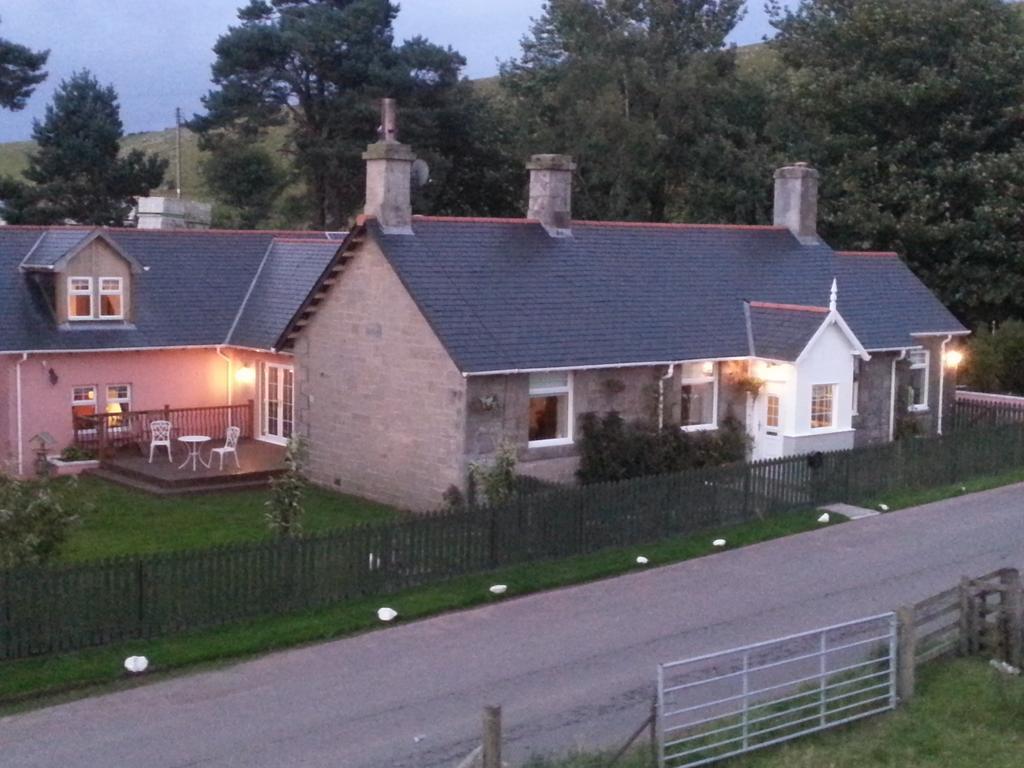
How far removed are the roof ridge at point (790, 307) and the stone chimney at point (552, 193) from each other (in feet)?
15.1

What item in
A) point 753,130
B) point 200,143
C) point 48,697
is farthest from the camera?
point 200,143

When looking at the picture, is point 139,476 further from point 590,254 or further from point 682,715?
point 682,715

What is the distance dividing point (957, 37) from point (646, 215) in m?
14.1

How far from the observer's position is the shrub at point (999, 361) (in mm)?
40438

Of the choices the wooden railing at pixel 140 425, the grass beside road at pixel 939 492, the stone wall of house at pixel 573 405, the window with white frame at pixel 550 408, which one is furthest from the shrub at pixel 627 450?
the wooden railing at pixel 140 425

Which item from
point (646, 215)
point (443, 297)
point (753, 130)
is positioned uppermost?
point (753, 130)

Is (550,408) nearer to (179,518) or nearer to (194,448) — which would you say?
(179,518)

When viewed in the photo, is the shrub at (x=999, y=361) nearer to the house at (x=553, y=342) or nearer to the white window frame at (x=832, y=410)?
the house at (x=553, y=342)

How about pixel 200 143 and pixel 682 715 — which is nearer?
pixel 682 715

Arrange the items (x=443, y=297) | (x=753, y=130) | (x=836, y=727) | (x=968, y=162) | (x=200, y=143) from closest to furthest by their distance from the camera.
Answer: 1. (x=836, y=727)
2. (x=443, y=297)
3. (x=968, y=162)
4. (x=753, y=130)
5. (x=200, y=143)

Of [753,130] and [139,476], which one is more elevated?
[753,130]

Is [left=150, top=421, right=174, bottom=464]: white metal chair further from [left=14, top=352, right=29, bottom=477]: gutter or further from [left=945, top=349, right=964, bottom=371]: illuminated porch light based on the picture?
[left=945, top=349, right=964, bottom=371]: illuminated porch light

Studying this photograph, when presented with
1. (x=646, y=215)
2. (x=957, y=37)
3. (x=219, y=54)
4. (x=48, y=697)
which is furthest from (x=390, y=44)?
(x=48, y=697)

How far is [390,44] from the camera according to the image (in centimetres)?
5634
